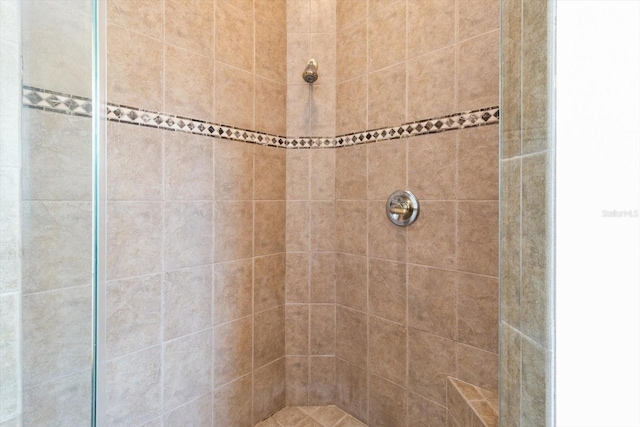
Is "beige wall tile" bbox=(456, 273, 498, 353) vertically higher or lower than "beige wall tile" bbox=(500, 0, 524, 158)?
lower

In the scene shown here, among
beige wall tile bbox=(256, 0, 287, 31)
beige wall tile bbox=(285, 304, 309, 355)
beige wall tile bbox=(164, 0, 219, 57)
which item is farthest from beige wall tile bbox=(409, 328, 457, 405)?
beige wall tile bbox=(256, 0, 287, 31)

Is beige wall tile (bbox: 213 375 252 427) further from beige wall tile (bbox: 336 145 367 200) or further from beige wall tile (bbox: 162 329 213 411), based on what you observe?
beige wall tile (bbox: 336 145 367 200)

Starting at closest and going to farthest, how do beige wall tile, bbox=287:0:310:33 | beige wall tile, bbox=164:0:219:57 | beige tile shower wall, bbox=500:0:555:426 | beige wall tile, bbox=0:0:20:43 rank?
1. beige tile shower wall, bbox=500:0:555:426
2. beige wall tile, bbox=0:0:20:43
3. beige wall tile, bbox=164:0:219:57
4. beige wall tile, bbox=287:0:310:33

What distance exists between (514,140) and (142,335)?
1.23m

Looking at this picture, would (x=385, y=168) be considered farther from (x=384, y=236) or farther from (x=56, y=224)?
(x=56, y=224)

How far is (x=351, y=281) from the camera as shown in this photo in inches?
58.3

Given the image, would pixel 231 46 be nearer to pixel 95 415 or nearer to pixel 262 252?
pixel 262 252

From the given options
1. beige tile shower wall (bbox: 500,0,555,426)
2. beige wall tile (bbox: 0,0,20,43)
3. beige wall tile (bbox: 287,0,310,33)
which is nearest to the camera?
beige tile shower wall (bbox: 500,0,555,426)

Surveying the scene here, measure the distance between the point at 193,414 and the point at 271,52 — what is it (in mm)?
1644

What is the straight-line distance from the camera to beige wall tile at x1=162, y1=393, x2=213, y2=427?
1.13m

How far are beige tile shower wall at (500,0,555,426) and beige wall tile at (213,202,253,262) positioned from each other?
106cm
